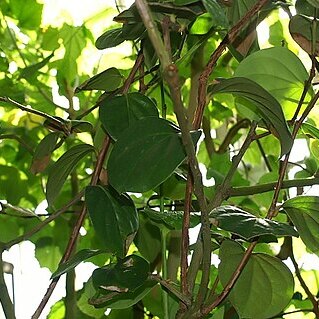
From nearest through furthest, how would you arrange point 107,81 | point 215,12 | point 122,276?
point 215,12, point 122,276, point 107,81

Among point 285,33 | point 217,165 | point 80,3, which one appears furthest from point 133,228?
point 80,3

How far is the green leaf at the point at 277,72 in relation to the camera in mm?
546

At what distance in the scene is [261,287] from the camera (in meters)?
0.55

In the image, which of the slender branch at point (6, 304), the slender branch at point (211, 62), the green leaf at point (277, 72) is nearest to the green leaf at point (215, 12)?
the slender branch at point (211, 62)

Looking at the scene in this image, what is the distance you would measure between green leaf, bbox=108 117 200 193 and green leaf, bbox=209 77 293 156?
6cm

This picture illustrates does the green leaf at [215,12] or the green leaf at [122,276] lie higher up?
the green leaf at [215,12]

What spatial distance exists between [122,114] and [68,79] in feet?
1.58

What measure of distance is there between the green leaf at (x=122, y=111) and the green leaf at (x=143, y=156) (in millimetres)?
61

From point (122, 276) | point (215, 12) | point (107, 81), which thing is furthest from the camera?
point (107, 81)

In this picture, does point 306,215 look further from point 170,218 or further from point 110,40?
point 110,40

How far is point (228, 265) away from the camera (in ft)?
1.75

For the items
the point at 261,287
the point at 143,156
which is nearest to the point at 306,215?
the point at 261,287

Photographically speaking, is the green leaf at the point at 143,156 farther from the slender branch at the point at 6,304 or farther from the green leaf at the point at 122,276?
the slender branch at the point at 6,304

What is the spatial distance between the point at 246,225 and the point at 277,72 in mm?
176
